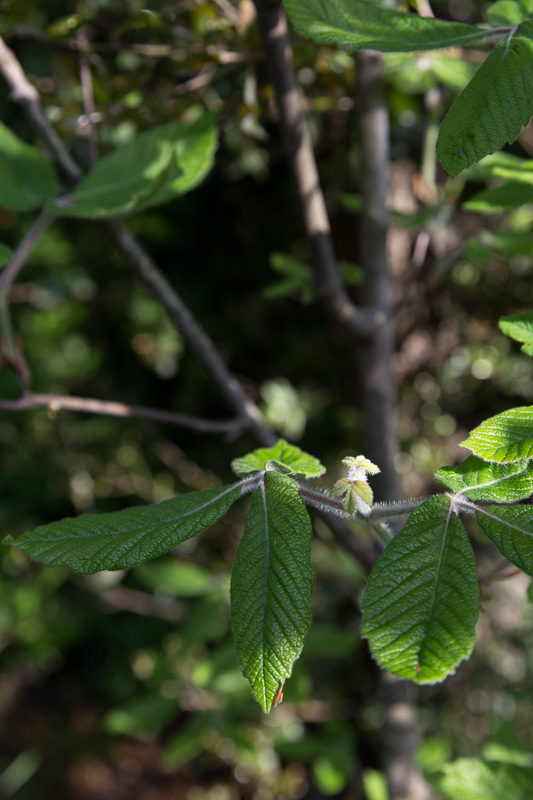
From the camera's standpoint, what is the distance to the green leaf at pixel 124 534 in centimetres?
49

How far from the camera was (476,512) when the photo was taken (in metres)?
0.50

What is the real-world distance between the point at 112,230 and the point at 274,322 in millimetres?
793

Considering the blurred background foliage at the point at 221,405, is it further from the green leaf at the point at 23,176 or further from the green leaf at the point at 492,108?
the green leaf at the point at 492,108

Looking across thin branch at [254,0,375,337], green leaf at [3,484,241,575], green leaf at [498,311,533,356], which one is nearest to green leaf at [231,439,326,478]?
green leaf at [3,484,241,575]

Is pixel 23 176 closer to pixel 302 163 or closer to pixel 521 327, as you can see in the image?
pixel 302 163

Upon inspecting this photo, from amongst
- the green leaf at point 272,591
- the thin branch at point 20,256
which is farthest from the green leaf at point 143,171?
the green leaf at point 272,591

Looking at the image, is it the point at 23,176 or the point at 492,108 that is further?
the point at 23,176

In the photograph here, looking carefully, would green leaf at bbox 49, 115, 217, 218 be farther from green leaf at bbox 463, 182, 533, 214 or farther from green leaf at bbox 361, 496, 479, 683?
green leaf at bbox 361, 496, 479, 683

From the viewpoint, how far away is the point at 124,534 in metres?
0.51

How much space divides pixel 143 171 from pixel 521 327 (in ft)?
1.86

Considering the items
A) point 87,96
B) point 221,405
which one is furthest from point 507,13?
point 221,405

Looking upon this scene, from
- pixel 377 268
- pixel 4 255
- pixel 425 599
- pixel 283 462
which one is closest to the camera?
pixel 425 599

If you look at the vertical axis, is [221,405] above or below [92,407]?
below

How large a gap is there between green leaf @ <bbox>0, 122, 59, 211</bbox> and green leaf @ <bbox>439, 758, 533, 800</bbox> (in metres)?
0.97
